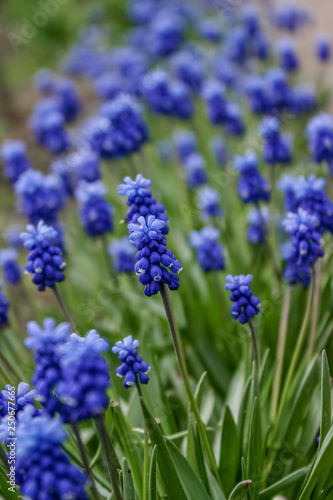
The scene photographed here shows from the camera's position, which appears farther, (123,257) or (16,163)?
(16,163)

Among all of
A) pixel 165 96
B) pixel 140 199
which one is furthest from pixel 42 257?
pixel 165 96

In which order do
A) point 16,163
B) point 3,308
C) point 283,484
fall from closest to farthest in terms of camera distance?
1. point 283,484
2. point 3,308
3. point 16,163

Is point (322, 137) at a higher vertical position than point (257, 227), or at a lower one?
higher

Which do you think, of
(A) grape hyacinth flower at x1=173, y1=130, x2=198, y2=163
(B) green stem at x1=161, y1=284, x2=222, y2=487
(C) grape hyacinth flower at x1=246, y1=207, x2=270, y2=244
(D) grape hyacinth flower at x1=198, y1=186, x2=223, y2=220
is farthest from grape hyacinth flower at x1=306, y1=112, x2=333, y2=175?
(A) grape hyacinth flower at x1=173, y1=130, x2=198, y2=163

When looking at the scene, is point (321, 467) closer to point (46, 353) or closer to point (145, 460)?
point (145, 460)

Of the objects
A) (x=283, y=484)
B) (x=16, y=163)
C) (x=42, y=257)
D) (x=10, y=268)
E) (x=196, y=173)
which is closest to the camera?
(x=283, y=484)

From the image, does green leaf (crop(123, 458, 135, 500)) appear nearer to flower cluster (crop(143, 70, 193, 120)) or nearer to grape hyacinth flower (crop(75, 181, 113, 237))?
grape hyacinth flower (crop(75, 181, 113, 237))

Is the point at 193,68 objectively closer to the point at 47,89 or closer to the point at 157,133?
the point at 157,133
